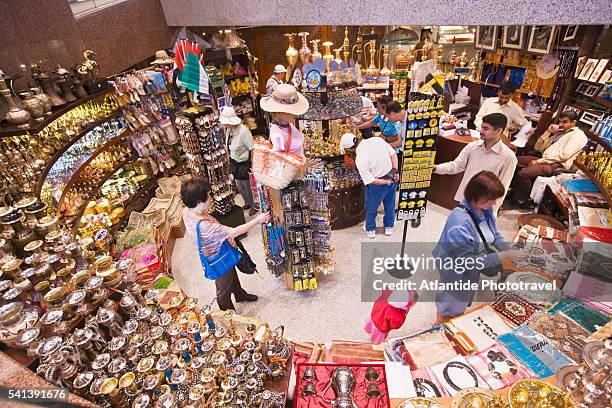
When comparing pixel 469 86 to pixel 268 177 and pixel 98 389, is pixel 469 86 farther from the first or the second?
pixel 98 389

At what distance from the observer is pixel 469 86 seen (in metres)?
7.79

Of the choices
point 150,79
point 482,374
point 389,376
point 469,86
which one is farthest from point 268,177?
point 469,86

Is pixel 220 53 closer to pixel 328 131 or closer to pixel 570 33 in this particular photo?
pixel 328 131

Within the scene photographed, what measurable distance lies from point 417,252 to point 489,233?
5.62 feet

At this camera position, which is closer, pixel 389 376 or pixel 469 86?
pixel 389 376

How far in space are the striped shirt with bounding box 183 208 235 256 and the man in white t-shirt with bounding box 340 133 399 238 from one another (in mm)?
1932

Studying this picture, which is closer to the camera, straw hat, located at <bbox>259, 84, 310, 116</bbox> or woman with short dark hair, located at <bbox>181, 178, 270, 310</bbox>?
woman with short dark hair, located at <bbox>181, 178, 270, 310</bbox>

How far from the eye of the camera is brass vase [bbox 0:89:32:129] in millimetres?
2904

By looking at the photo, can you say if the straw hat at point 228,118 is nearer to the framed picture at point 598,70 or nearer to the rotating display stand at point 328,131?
the rotating display stand at point 328,131

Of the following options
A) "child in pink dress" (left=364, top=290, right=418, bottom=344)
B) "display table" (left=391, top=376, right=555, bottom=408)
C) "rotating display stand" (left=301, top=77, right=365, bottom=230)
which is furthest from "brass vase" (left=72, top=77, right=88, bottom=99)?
"display table" (left=391, top=376, right=555, bottom=408)

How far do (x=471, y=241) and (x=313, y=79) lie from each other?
9.56ft

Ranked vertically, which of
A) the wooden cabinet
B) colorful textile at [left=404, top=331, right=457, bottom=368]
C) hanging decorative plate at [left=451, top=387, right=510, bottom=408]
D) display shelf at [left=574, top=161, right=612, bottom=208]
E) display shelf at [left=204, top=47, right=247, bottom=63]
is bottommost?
the wooden cabinet

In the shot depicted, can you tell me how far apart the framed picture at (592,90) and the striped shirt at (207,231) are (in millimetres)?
5571

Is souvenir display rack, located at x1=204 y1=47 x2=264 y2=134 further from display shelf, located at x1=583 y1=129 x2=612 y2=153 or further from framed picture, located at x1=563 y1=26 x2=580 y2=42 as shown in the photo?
framed picture, located at x1=563 y1=26 x2=580 y2=42
